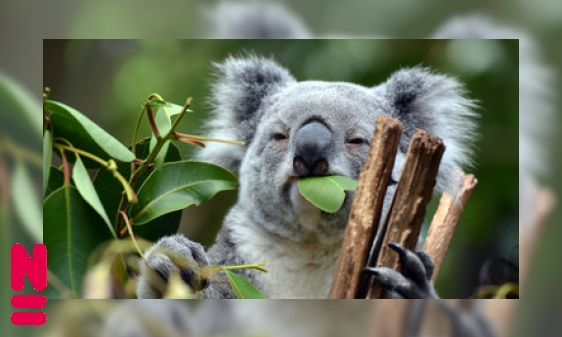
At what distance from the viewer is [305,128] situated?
185 centimetres

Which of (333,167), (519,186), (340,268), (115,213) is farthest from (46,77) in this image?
(519,186)

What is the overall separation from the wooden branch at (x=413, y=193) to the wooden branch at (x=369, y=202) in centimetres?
4

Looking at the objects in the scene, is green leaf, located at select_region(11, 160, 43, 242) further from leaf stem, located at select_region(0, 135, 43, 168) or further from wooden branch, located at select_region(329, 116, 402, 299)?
wooden branch, located at select_region(329, 116, 402, 299)

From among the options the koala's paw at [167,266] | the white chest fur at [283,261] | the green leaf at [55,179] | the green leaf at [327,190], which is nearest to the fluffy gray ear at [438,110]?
the green leaf at [327,190]

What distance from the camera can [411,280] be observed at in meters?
1.69

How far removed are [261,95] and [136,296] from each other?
63cm

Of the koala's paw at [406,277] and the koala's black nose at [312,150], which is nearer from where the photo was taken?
the koala's paw at [406,277]

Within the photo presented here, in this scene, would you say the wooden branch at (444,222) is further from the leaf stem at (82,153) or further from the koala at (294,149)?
the leaf stem at (82,153)

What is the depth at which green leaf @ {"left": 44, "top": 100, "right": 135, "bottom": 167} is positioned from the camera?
5.70ft

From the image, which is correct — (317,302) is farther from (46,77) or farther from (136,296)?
(46,77)

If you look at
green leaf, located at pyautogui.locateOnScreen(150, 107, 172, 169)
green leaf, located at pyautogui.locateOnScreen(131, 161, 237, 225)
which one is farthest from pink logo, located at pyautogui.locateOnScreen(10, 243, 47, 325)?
green leaf, located at pyautogui.locateOnScreen(150, 107, 172, 169)

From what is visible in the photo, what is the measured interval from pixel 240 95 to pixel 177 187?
336 millimetres

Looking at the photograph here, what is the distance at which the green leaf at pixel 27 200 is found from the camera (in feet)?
5.79

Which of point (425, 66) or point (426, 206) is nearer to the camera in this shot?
point (426, 206)
